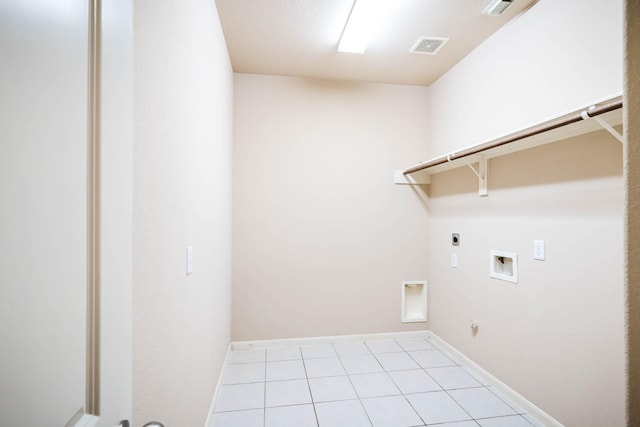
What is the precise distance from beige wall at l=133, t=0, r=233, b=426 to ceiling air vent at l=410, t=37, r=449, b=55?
1.54 metres

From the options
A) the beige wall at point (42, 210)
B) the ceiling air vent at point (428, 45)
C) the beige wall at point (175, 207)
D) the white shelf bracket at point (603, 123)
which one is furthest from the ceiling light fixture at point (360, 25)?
the beige wall at point (42, 210)

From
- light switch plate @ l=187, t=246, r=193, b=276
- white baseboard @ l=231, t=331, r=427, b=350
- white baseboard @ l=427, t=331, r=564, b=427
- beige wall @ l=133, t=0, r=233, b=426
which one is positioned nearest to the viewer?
beige wall @ l=133, t=0, r=233, b=426

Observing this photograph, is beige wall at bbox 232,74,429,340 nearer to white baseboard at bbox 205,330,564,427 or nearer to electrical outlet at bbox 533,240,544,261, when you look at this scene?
white baseboard at bbox 205,330,564,427

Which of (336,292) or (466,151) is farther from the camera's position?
(336,292)

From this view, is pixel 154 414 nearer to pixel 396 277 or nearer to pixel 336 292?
pixel 336 292

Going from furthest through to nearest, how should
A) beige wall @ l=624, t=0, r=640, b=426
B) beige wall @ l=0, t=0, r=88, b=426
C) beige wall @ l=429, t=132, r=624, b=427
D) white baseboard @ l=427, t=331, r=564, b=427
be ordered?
white baseboard @ l=427, t=331, r=564, b=427 < beige wall @ l=429, t=132, r=624, b=427 < beige wall @ l=624, t=0, r=640, b=426 < beige wall @ l=0, t=0, r=88, b=426

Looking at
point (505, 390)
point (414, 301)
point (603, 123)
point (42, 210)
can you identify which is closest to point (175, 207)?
point (42, 210)

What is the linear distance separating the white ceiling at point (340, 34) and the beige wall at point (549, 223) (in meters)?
0.27

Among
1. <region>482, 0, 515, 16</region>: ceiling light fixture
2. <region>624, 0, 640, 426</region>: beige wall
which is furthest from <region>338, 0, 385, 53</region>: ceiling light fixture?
<region>624, 0, 640, 426</region>: beige wall

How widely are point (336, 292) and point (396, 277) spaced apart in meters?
0.66

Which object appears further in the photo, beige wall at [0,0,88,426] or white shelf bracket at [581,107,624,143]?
white shelf bracket at [581,107,624,143]

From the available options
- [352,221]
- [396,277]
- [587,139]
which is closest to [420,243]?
[396,277]

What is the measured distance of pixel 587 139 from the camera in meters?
1.62

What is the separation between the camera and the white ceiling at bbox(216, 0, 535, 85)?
6.48 feet
